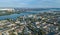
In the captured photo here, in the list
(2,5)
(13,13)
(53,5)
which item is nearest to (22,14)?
(13,13)

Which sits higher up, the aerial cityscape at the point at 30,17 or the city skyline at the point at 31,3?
the city skyline at the point at 31,3

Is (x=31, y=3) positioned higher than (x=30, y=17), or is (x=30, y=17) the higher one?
(x=31, y=3)

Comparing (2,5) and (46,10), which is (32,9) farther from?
(2,5)

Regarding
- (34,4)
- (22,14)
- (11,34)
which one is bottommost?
(11,34)

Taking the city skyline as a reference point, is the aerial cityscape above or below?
below

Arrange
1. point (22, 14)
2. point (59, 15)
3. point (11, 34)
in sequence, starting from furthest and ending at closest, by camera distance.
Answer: point (59, 15) < point (22, 14) < point (11, 34)

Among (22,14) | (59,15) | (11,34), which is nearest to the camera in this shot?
(11,34)

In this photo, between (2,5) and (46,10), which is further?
(46,10)

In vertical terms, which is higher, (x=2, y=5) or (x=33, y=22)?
(x=2, y=5)
